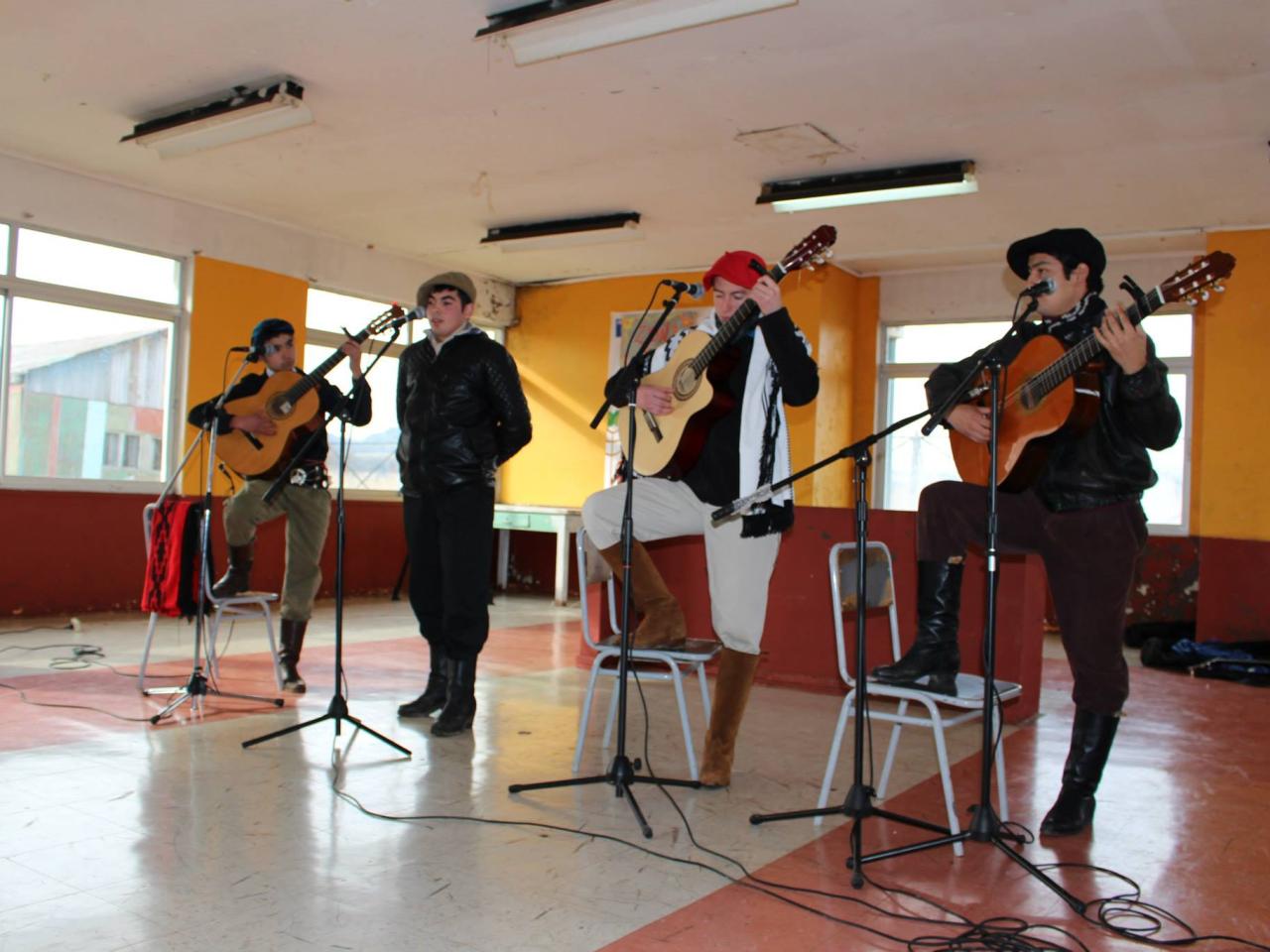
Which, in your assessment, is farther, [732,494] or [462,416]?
[462,416]

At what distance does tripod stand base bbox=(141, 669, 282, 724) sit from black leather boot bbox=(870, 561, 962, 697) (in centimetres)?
264

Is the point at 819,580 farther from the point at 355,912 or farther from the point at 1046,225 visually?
the point at 1046,225

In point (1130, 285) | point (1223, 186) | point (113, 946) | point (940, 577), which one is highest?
point (1223, 186)

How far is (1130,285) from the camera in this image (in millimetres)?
2521

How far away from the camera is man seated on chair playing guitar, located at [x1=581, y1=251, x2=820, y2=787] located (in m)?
3.09

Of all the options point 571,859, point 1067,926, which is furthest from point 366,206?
point 1067,926

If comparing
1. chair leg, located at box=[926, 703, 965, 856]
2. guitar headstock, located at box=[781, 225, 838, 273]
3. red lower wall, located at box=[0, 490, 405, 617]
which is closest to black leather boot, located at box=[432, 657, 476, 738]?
chair leg, located at box=[926, 703, 965, 856]

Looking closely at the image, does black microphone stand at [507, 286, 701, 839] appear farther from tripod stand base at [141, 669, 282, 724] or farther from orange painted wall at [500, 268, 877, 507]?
orange painted wall at [500, 268, 877, 507]

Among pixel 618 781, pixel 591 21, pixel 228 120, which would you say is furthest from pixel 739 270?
pixel 228 120

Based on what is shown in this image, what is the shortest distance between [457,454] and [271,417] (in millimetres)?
1197

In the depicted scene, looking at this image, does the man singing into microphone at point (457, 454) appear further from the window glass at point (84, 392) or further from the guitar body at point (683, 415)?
the window glass at point (84, 392)

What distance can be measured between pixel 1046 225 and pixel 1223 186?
1.32 metres

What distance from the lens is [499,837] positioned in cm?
275

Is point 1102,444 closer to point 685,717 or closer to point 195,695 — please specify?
point 685,717
